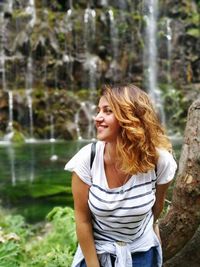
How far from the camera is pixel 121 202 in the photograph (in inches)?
99.2

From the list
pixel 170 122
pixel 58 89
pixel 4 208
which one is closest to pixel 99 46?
pixel 58 89

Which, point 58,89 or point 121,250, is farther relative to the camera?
point 58,89

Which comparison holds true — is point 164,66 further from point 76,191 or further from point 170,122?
point 76,191

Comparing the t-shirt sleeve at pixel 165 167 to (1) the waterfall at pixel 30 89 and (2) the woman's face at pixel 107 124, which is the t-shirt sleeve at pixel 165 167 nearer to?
(2) the woman's face at pixel 107 124

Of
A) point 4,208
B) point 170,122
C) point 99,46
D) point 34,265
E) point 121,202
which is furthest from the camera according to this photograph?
point 99,46

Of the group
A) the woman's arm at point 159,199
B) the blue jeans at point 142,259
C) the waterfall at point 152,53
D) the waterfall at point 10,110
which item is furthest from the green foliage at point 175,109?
the blue jeans at point 142,259

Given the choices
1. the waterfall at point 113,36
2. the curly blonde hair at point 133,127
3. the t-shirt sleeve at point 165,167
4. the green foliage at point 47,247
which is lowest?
Result: the green foliage at point 47,247

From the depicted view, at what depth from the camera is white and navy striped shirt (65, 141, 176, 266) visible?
253 centimetres

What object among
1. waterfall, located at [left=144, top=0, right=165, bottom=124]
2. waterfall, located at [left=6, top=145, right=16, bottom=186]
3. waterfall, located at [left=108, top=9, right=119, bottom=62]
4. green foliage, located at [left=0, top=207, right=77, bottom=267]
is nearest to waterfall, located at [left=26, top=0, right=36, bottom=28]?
waterfall, located at [left=108, top=9, right=119, bottom=62]

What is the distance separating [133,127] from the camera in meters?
2.52

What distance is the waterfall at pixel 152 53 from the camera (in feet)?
98.6

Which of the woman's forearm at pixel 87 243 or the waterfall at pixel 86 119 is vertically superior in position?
the woman's forearm at pixel 87 243

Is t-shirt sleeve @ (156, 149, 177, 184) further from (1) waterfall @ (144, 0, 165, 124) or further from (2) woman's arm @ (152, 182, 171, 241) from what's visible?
(1) waterfall @ (144, 0, 165, 124)

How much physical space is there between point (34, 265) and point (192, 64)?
91.8 ft
